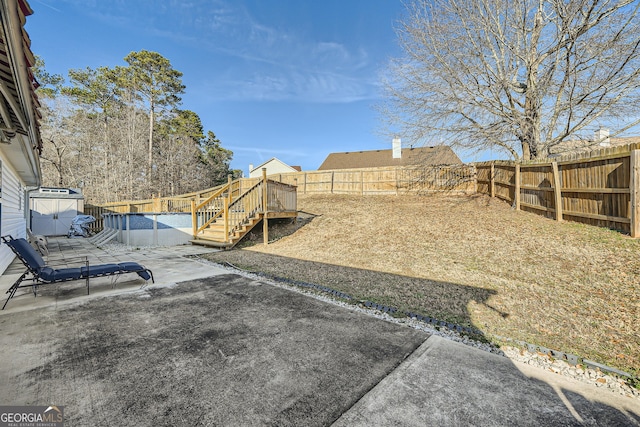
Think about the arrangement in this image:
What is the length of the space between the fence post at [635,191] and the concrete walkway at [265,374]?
499 cm

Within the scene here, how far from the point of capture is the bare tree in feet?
23.7

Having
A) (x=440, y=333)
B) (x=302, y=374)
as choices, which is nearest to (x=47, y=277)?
(x=302, y=374)

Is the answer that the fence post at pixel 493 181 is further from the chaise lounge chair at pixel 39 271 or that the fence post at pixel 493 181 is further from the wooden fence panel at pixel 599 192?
the chaise lounge chair at pixel 39 271

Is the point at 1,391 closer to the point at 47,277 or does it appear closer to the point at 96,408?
the point at 96,408

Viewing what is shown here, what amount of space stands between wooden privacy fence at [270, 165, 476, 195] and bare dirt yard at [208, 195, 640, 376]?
2623 millimetres

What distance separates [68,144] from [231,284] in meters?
23.9

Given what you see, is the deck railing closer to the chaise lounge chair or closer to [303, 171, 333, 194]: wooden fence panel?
the chaise lounge chair

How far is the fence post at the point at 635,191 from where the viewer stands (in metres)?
5.09

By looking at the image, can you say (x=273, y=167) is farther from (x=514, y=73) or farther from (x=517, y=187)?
(x=517, y=187)

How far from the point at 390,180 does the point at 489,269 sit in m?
9.67

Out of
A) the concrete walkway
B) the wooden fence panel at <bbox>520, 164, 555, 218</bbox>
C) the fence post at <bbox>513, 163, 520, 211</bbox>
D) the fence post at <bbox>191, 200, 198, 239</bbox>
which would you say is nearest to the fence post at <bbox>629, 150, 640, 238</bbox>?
the wooden fence panel at <bbox>520, 164, 555, 218</bbox>

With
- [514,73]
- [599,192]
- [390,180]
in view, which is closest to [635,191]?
[599,192]

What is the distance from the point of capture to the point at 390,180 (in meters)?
14.7

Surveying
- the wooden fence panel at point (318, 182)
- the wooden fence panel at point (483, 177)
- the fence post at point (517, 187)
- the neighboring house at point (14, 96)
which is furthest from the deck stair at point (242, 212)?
the wooden fence panel at point (483, 177)
